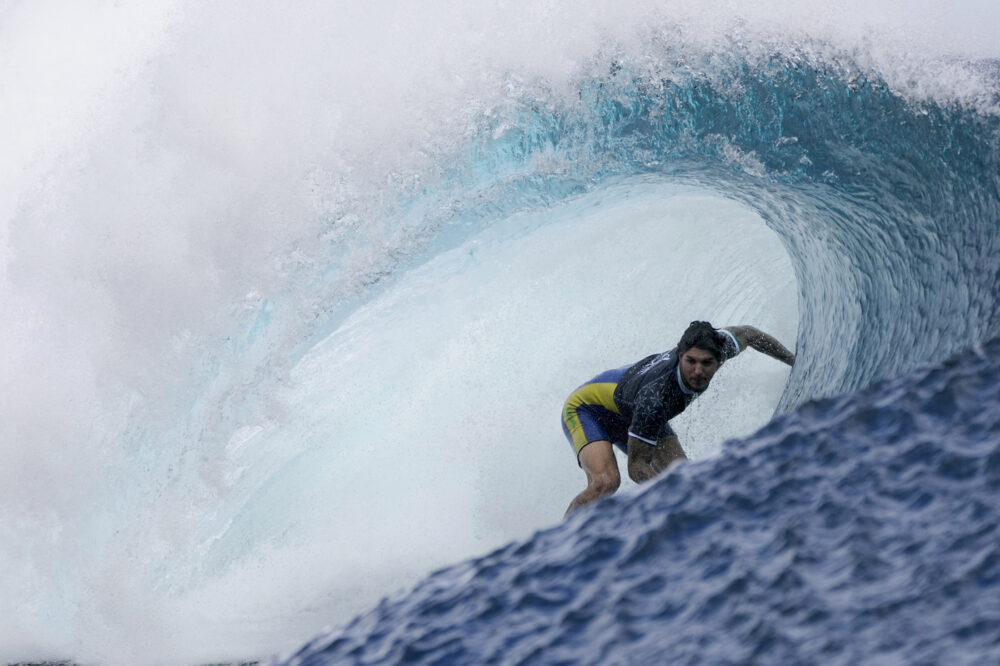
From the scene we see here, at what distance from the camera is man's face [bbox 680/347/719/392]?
130 inches

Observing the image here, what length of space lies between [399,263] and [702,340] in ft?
5.85

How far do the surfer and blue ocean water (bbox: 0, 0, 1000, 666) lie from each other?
41 centimetres

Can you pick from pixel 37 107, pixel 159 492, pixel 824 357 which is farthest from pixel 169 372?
pixel 824 357

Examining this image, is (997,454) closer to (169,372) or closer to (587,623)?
(587,623)

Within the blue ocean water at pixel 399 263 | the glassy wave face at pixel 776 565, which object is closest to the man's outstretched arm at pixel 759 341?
the blue ocean water at pixel 399 263

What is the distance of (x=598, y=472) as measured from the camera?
375cm

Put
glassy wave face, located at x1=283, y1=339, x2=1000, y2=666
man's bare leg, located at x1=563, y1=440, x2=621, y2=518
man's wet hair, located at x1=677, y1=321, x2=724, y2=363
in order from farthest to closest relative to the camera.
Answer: man's bare leg, located at x1=563, y1=440, x2=621, y2=518 < man's wet hair, located at x1=677, y1=321, x2=724, y2=363 < glassy wave face, located at x1=283, y1=339, x2=1000, y2=666

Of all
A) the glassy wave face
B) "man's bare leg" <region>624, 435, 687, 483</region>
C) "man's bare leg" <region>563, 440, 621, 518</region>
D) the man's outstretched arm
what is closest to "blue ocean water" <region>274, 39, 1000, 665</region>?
the glassy wave face

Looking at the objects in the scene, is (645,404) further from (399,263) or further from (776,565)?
(776,565)

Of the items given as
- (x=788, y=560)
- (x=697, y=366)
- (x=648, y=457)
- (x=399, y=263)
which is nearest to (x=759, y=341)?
(x=697, y=366)

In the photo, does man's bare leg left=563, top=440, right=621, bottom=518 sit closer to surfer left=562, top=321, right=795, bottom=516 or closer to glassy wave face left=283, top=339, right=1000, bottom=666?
surfer left=562, top=321, right=795, bottom=516

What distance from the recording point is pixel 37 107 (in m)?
5.59

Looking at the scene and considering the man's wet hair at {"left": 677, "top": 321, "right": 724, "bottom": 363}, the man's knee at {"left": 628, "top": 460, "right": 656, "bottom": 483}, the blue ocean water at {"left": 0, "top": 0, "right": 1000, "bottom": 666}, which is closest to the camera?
the man's wet hair at {"left": 677, "top": 321, "right": 724, "bottom": 363}

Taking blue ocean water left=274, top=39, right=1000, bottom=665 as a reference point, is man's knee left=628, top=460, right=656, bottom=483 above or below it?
above
